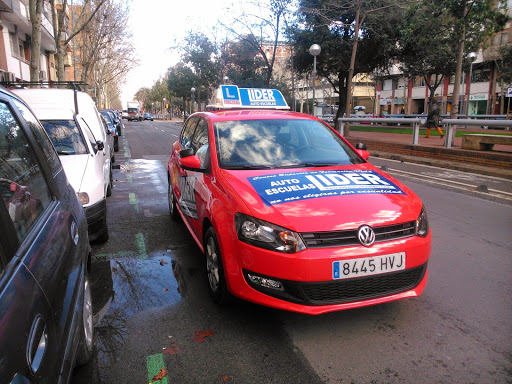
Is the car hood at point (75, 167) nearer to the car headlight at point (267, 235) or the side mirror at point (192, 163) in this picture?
the side mirror at point (192, 163)

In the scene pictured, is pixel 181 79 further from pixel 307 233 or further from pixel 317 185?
pixel 307 233

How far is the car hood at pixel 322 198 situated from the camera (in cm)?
292

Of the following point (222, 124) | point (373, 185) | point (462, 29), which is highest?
point (462, 29)

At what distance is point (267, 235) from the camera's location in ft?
9.57

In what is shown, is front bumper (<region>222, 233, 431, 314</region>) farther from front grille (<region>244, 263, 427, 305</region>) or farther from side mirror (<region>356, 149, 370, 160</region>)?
side mirror (<region>356, 149, 370, 160</region>)

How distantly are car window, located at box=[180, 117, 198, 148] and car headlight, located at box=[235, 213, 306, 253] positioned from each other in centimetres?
255

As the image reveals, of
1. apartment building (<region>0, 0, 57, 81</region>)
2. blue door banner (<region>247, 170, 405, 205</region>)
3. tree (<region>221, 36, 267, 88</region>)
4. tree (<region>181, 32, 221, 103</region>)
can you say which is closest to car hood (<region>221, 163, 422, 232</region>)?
blue door banner (<region>247, 170, 405, 205</region>)

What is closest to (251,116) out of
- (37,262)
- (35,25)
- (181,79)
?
(37,262)

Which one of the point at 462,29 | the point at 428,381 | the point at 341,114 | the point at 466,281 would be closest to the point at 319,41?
the point at 341,114

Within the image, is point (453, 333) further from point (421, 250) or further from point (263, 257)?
point (263, 257)

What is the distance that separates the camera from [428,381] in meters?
2.56

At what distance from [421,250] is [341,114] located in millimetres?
25816

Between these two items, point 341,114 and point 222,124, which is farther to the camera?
point 341,114

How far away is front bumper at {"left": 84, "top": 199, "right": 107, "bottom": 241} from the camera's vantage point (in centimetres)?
478
